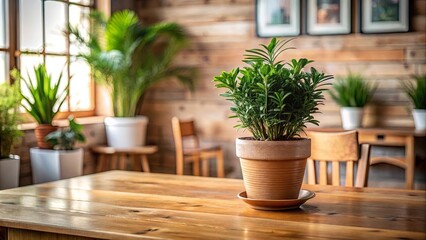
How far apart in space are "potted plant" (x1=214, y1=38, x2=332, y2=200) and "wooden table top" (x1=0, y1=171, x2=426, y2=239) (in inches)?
4.0

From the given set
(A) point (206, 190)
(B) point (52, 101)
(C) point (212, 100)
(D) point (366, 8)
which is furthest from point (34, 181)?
(D) point (366, 8)

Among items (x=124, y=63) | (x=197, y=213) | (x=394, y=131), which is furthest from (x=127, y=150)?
(x=197, y=213)

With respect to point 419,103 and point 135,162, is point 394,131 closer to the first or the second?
point 419,103

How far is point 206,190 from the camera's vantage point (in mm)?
2379

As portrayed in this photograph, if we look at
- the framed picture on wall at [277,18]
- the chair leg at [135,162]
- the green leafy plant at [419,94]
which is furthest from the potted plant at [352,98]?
the chair leg at [135,162]

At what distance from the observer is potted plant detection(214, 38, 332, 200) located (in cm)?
195

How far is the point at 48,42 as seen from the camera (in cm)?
500

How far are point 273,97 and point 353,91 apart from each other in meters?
3.17

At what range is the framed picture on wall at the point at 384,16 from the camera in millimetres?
4969

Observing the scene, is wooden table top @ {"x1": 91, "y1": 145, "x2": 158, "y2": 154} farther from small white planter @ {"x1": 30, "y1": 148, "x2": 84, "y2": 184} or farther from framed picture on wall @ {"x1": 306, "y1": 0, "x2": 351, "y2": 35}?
framed picture on wall @ {"x1": 306, "y1": 0, "x2": 351, "y2": 35}

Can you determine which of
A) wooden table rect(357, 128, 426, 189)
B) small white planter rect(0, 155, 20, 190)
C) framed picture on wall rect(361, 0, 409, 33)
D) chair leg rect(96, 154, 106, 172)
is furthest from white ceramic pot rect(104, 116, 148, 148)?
framed picture on wall rect(361, 0, 409, 33)

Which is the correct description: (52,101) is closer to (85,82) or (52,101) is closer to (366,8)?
(85,82)

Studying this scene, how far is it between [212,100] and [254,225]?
402 cm

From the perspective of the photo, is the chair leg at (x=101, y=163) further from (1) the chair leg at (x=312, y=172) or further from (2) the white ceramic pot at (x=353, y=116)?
(1) the chair leg at (x=312, y=172)
